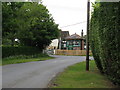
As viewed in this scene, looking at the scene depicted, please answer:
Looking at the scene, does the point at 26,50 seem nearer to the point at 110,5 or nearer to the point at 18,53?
the point at 18,53

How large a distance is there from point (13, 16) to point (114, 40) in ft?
75.6

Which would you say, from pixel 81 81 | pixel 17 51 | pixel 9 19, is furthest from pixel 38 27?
pixel 81 81

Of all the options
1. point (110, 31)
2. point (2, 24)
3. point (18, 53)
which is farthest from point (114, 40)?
point (18, 53)

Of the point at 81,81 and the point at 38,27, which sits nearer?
the point at 81,81

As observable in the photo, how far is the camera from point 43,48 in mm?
44688

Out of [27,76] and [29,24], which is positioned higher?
[29,24]

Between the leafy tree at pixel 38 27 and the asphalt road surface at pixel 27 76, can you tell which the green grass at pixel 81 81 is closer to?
the asphalt road surface at pixel 27 76

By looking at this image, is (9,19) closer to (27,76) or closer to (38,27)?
(38,27)

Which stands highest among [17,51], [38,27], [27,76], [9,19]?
[38,27]

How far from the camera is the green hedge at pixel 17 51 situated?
94.3ft

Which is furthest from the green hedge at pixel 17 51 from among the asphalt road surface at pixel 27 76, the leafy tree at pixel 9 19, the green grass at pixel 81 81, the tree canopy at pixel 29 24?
the green grass at pixel 81 81

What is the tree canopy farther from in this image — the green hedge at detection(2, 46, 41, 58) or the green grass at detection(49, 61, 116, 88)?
the green grass at detection(49, 61, 116, 88)

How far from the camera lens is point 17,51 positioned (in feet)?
107

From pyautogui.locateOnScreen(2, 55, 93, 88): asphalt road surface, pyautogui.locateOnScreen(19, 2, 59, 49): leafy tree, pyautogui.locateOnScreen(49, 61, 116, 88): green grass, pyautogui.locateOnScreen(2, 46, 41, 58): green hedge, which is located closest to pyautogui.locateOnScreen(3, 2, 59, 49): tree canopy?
pyautogui.locateOnScreen(19, 2, 59, 49): leafy tree
